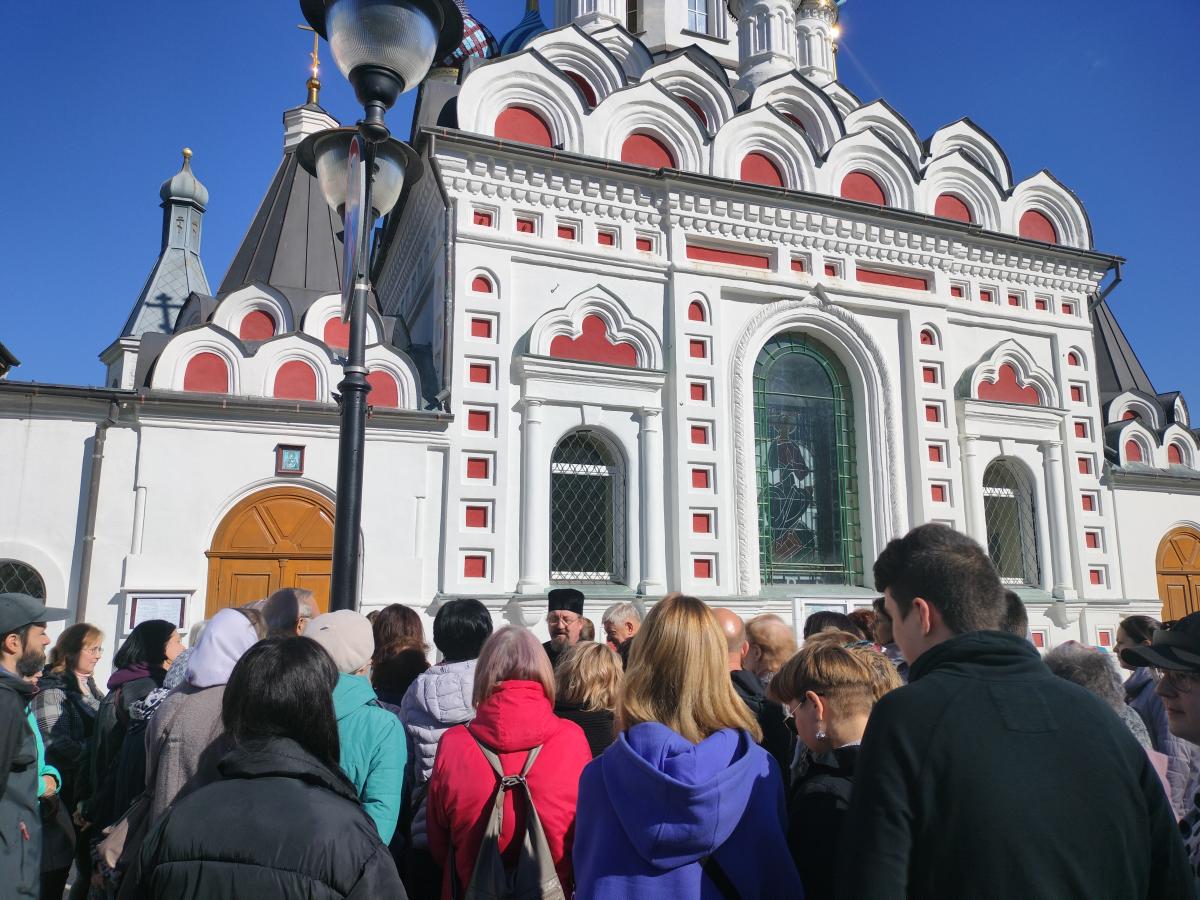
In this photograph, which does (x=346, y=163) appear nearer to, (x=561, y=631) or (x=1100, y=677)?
(x=561, y=631)

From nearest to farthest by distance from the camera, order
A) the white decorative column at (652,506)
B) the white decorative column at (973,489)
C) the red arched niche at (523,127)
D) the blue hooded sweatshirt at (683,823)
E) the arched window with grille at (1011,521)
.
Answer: the blue hooded sweatshirt at (683,823) → the white decorative column at (652,506) → the red arched niche at (523,127) → the white decorative column at (973,489) → the arched window with grille at (1011,521)

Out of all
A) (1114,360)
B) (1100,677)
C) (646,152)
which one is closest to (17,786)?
(1100,677)

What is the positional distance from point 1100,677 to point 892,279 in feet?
35.9

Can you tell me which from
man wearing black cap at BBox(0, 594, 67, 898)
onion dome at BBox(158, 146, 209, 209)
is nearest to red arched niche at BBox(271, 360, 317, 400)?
man wearing black cap at BBox(0, 594, 67, 898)

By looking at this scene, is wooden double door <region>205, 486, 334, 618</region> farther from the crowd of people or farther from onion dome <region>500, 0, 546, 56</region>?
onion dome <region>500, 0, 546, 56</region>

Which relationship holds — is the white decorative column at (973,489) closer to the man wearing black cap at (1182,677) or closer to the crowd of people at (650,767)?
the crowd of people at (650,767)

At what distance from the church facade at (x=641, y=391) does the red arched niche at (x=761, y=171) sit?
0.03 m

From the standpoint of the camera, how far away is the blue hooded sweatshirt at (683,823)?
2.28 meters

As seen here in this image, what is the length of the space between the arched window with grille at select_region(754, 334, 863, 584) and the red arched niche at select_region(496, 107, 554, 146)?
429 cm

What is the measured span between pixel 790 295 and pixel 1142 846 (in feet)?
37.3

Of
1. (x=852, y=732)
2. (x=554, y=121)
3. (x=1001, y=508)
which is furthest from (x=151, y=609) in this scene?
(x=1001, y=508)

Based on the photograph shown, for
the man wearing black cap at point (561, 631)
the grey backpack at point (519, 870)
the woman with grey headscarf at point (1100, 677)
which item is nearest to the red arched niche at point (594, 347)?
the man wearing black cap at point (561, 631)

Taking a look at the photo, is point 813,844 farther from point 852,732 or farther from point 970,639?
point 970,639

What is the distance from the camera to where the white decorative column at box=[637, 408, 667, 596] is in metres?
11.1
